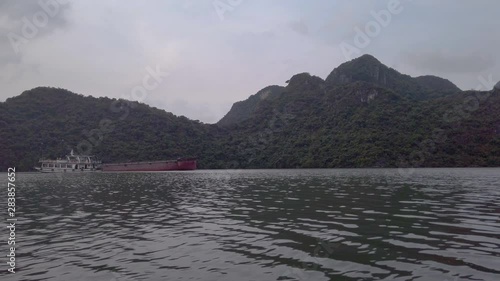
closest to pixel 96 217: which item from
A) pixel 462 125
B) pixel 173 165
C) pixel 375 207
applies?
pixel 375 207

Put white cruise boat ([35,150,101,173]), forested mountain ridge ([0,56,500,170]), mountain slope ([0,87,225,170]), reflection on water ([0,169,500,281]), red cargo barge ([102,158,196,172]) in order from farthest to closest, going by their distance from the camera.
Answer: mountain slope ([0,87,225,170]), forested mountain ridge ([0,56,500,170]), white cruise boat ([35,150,101,173]), red cargo barge ([102,158,196,172]), reflection on water ([0,169,500,281])

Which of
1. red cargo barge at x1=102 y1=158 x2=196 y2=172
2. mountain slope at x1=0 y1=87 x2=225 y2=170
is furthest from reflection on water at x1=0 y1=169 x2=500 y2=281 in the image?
mountain slope at x1=0 y1=87 x2=225 y2=170

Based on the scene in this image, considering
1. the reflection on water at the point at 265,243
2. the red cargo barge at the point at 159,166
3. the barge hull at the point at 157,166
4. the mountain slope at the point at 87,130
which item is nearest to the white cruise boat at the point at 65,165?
the mountain slope at the point at 87,130

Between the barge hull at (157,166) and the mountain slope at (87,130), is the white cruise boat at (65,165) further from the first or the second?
the barge hull at (157,166)

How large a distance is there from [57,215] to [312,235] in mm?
16569

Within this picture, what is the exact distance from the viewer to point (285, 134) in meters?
195

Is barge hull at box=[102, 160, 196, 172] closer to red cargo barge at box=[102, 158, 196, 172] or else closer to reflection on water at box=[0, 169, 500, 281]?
red cargo barge at box=[102, 158, 196, 172]

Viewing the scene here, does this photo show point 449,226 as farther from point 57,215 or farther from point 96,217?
point 57,215

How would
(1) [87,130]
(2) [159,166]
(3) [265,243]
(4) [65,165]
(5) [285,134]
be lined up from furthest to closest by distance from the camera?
(5) [285,134]
(1) [87,130]
(4) [65,165]
(2) [159,166]
(3) [265,243]

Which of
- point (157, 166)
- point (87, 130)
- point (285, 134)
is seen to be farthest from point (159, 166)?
point (285, 134)

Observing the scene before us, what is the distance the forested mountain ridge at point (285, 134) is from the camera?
12419cm

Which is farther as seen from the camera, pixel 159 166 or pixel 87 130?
pixel 87 130

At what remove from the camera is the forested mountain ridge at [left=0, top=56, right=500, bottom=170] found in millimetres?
124188

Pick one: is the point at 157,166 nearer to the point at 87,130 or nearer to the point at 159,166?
the point at 159,166
